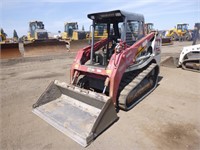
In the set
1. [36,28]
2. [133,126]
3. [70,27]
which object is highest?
[70,27]

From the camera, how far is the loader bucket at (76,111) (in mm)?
3025

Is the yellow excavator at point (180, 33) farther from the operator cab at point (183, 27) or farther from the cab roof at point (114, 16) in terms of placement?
the cab roof at point (114, 16)

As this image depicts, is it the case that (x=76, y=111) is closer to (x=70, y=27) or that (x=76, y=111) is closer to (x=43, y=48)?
(x=43, y=48)

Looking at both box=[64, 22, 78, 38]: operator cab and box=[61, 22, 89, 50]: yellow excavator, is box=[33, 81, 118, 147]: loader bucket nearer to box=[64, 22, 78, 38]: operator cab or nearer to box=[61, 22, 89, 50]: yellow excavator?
box=[61, 22, 89, 50]: yellow excavator

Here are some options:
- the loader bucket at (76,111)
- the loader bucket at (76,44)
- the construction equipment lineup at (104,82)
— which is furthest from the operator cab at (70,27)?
the loader bucket at (76,111)

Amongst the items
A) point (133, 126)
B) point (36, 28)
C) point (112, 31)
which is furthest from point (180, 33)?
point (133, 126)

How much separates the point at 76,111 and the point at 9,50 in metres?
10.6

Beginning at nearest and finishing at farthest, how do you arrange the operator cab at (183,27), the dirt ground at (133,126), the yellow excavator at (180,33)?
the dirt ground at (133,126) → the yellow excavator at (180,33) → the operator cab at (183,27)

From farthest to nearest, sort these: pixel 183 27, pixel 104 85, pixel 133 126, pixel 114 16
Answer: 1. pixel 183 27
2. pixel 104 85
3. pixel 114 16
4. pixel 133 126

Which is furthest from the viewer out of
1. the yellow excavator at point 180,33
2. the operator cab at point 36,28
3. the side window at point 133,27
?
the yellow excavator at point 180,33

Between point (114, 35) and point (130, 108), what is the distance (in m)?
2.16

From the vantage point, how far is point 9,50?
1223cm

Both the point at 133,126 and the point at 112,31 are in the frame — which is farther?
the point at 112,31

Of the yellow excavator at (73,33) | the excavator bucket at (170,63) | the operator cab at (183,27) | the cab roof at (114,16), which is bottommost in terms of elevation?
the excavator bucket at (170,63)
